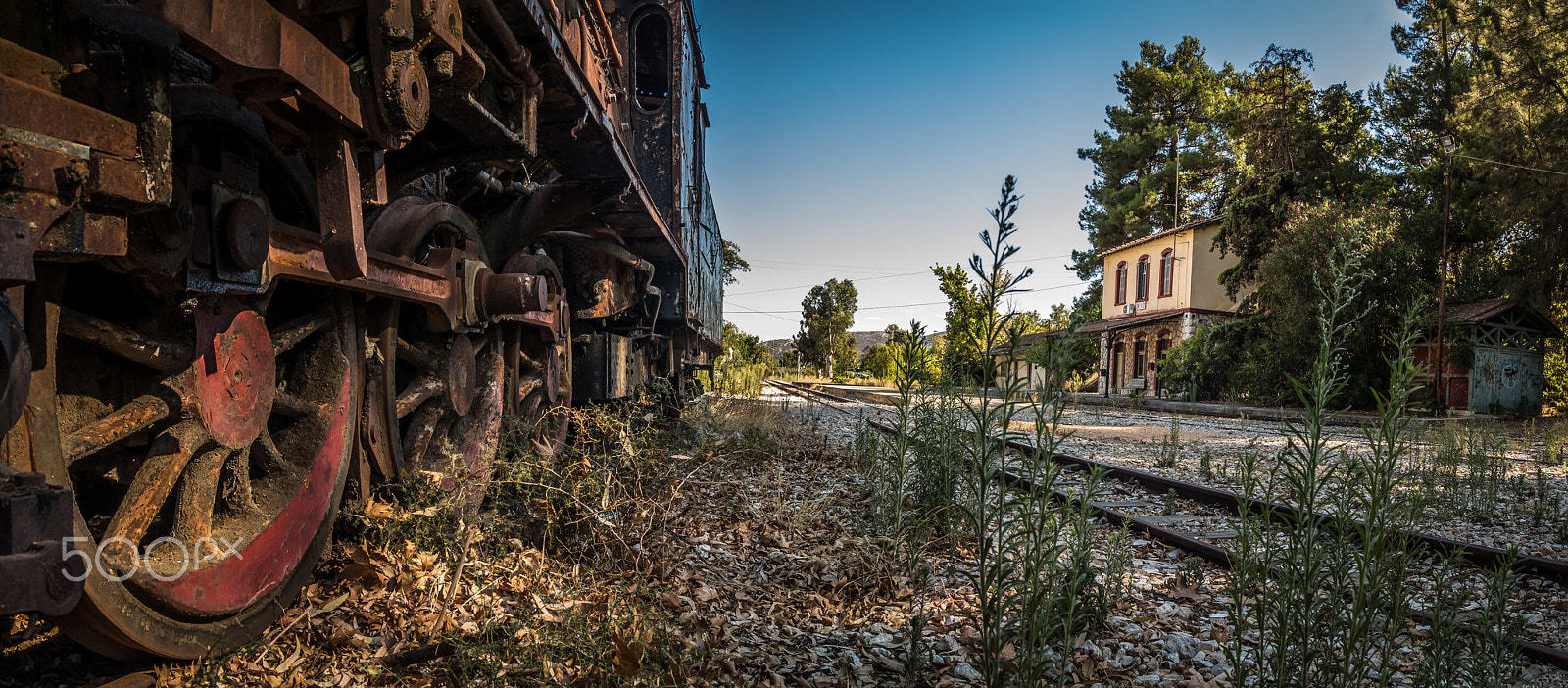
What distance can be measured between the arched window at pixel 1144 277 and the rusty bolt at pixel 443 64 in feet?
117

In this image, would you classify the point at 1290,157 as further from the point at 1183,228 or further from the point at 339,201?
the point at 339,201

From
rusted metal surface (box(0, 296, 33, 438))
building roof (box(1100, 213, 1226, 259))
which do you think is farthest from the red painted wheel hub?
building roof (box(1100, 213, 1226, 259))

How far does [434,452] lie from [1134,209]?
139 ft

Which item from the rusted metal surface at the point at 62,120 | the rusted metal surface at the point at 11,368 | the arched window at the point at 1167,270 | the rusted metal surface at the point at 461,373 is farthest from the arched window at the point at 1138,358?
the rusted metal surface at the point at 11,368

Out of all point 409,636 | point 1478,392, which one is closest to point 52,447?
point 409,636

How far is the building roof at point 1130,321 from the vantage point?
2931 cm

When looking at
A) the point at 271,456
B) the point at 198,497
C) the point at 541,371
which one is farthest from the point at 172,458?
the point at 541,371

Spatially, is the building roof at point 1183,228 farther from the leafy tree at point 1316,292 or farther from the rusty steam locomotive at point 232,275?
the rusty steam locomotive at point 232,275

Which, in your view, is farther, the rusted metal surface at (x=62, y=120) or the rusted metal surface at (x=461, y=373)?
the rusted metal surface at (x=461, y=373)

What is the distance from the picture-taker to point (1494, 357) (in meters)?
20.6

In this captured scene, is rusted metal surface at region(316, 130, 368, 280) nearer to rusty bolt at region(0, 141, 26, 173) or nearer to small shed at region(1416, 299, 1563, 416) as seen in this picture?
rusty bolt at region(0, 141, 26, 173)

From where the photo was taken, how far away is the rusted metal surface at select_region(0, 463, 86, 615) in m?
1.11

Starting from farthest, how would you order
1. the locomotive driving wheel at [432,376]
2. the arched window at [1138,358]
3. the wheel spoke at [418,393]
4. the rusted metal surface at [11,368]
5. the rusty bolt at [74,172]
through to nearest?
the arched window at [1138,358] < the wheel spoke at [418,393] < the locomotive driving wheel at [432,376] < the rusty bolt at [74,172] < the rusted metal surface at [11,368]

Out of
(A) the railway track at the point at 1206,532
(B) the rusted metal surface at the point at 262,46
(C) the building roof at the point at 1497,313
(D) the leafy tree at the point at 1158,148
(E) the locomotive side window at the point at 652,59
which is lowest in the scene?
(A) the railway track at the point at 1206,532
